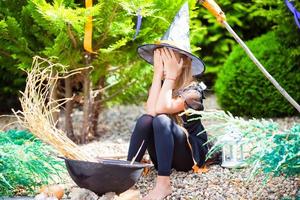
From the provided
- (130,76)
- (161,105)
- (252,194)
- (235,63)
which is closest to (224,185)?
(252,194)

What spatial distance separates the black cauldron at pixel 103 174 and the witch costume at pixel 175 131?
34cm

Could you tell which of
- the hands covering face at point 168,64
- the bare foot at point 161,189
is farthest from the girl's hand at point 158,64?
the bare foot at point 161,189

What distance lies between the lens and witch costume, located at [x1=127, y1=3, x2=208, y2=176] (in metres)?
3.92

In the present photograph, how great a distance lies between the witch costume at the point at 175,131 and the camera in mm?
3918

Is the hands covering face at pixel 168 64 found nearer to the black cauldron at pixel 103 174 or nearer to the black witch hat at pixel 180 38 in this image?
the black witch hat at pixel 180 38

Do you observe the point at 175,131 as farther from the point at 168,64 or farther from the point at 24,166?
the point at 24,166

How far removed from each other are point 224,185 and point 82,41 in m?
1.56

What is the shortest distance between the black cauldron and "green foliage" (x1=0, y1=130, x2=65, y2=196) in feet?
0.82

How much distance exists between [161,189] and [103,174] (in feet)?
1.68

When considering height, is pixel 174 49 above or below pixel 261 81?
above

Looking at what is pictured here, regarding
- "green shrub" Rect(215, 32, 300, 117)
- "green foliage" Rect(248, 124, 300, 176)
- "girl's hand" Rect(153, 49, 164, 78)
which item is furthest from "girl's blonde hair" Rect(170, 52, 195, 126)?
"green shrub" Rect(215, 32, 300, 117)

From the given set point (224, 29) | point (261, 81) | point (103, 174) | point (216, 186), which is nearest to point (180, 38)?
point (216, 186)

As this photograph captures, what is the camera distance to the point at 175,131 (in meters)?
4.01

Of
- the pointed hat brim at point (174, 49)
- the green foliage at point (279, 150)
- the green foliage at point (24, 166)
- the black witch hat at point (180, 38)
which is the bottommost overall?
the green foliage at point (24, 166)
